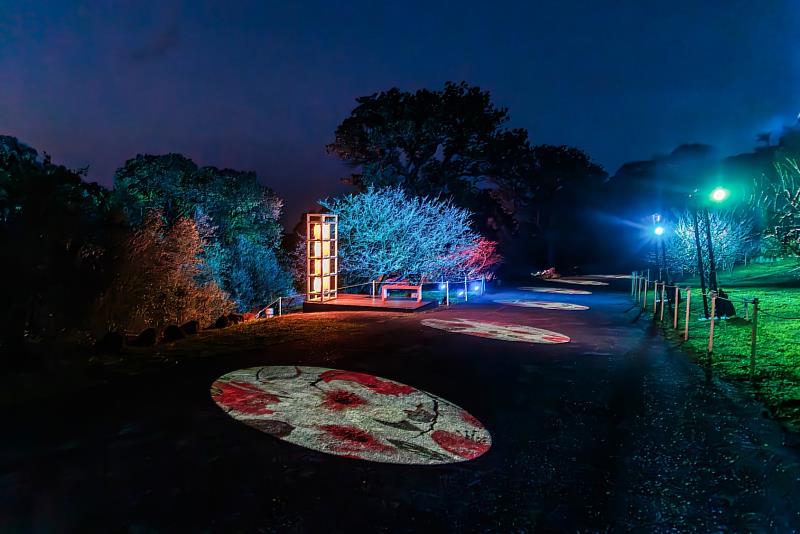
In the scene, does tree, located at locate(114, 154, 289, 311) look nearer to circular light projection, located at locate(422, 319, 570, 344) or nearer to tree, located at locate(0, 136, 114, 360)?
circular light projection, located at locate(422, 319, 570, 344)

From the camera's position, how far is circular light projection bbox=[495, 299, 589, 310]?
17.5m

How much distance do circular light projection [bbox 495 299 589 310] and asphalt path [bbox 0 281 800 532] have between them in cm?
1019

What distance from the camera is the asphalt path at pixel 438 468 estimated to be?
3.43m

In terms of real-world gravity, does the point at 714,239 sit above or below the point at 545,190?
below

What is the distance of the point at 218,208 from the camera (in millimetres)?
19812

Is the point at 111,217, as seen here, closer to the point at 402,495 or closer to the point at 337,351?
the point at 337,351

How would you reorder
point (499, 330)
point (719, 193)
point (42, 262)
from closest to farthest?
point (42, 262) < point (499, 330) < point (719, 193)

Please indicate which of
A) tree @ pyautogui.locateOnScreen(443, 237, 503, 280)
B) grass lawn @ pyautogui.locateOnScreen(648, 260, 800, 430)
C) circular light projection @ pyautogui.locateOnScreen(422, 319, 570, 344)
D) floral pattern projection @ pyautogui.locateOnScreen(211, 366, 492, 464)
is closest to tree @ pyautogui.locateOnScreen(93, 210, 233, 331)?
floral pattern projection @ pyautogui.locateOnScreen(211, 366, 492, 464)

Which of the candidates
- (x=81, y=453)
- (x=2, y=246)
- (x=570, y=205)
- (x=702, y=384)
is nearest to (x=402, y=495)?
(x=81, y=453)

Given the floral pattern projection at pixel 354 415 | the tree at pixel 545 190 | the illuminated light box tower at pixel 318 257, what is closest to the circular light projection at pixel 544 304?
the illuminated light box tower at pixel 318 257

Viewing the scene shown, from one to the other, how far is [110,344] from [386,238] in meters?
14.1

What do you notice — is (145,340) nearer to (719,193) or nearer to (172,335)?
(172,335)

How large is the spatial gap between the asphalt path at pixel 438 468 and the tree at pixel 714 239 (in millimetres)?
24525

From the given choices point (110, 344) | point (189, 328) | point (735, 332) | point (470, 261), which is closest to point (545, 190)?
point (470, 261)
